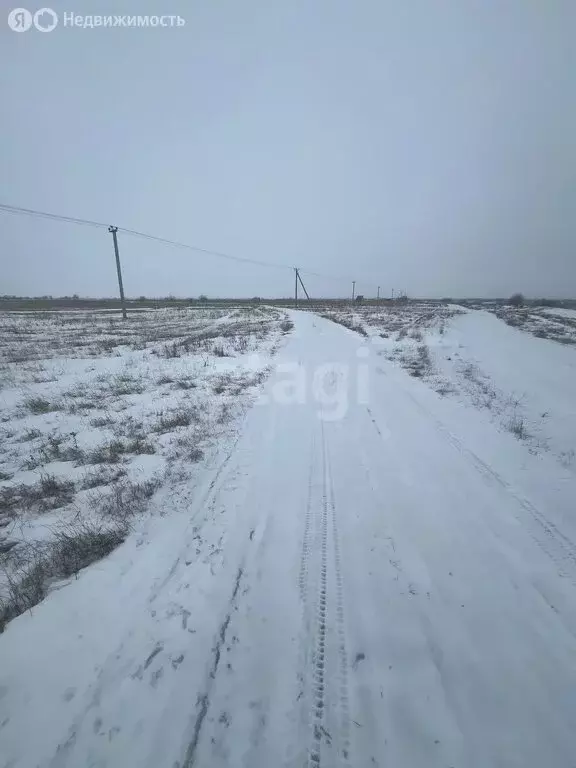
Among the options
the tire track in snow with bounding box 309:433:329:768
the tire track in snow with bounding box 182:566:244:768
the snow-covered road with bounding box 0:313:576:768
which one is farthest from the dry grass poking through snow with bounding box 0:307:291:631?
the tire track in snow with bounding box 309:433:329:768

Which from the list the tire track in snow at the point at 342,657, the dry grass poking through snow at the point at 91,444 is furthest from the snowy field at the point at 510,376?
the dry grass poking through snow at the point at 91,444

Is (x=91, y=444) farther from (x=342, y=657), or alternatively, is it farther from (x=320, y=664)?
(x=342, y=657)

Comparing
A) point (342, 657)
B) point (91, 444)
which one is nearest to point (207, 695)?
point (342, 657)

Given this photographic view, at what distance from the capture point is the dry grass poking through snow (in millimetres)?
3658

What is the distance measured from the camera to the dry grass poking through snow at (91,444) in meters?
3.66

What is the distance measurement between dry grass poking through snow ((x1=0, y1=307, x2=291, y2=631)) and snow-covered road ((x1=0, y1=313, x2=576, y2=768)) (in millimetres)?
498

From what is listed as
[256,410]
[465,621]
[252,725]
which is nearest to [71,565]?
[252,725]

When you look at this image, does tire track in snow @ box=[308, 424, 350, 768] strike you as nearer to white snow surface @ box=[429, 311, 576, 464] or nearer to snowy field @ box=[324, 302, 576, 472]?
snowy field @ box=[324, 302, 576, 472]

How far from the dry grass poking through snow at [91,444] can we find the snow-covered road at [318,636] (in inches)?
19.6

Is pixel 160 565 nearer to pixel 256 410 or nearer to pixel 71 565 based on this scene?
pixel 71 565

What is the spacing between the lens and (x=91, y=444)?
20.7ft

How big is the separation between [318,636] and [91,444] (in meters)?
5.67

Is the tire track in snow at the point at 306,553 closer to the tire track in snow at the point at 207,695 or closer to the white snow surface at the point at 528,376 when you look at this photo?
the tire track in snow at the point at 207,695

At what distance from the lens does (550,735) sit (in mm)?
2051
